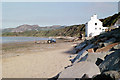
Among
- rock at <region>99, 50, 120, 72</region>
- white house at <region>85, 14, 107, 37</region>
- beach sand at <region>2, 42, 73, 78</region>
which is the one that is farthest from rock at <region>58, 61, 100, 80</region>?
white house at <region>85, 14, 107, 37</region>

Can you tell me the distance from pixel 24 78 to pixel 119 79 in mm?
4424

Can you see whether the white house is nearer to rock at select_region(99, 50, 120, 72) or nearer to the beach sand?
the beach sand

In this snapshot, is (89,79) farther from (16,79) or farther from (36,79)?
(16,79)

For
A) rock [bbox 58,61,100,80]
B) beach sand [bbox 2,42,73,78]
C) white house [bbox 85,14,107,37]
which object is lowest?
beach sand [bbox 2,42,73,78]

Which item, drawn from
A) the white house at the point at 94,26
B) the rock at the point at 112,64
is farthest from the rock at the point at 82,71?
the white house at the point at 94,26

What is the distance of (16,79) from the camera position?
5984mm

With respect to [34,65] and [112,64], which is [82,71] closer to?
[112,64]

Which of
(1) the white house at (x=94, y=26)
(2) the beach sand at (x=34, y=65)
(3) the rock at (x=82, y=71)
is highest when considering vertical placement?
(1) the white house at (x=94, y=26)

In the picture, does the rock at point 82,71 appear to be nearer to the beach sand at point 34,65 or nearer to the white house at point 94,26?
the beach sand at point 34,65

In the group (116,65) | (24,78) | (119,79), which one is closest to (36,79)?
(24,78)

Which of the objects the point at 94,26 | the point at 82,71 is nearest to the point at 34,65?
the point at 82,71

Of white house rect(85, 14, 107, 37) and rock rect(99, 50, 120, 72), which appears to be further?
white house rect(85, 14, 107, 37)

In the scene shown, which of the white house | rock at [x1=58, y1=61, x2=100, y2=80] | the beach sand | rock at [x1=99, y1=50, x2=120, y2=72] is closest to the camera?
rock at [x1=99, y1=50, x2=120, y2=72]

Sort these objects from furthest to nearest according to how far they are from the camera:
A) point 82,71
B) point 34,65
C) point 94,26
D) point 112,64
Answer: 1. point 94,26
2. point 34,65
3. point 82,71
4. point 112,64
